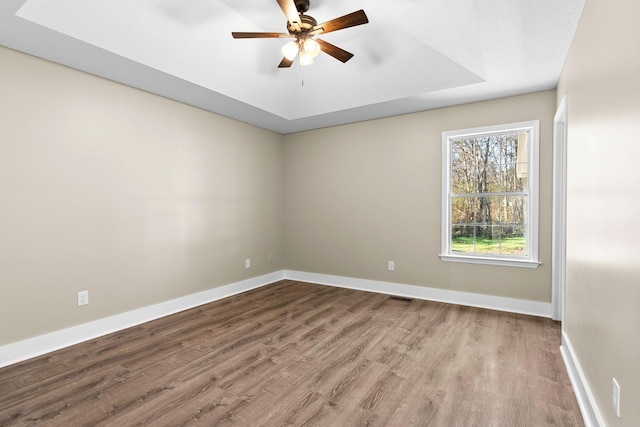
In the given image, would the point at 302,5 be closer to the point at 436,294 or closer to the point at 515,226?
the point at 515,226

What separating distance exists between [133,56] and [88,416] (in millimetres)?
2743

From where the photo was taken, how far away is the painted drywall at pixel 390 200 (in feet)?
12.4

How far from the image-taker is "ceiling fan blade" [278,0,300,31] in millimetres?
2348

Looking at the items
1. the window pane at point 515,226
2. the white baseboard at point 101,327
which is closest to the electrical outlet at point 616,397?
the window pane at point 515,226

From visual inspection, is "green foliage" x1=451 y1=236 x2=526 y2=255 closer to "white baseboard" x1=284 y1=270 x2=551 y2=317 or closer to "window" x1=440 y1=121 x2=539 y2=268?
"window" x1=440 y1=121 x2=539 y2=268

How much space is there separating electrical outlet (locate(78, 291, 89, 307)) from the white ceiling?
2.12 meters

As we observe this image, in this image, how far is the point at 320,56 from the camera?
13.0 feet

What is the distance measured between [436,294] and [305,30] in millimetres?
3485

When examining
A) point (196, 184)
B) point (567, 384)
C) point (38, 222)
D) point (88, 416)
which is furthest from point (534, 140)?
point (38, 222)

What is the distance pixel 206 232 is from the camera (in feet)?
14.2

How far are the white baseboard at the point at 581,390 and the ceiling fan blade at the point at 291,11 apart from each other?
3.12 meters

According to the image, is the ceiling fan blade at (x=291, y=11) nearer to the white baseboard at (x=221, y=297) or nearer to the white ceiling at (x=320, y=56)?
the white ceiling at (x=320, y=56)

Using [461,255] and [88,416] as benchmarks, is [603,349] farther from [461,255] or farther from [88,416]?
[88,416]

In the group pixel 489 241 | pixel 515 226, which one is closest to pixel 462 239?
pixel 489 241
